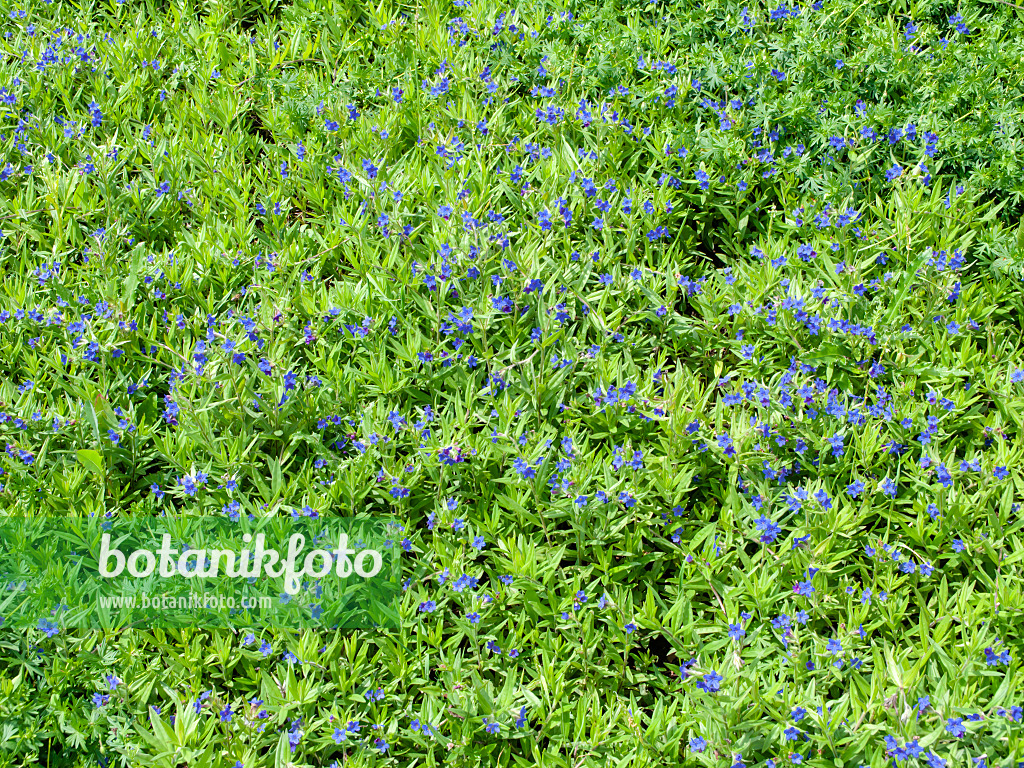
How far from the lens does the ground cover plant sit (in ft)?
11.1

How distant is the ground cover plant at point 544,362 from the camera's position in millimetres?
3371

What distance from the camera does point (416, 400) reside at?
4172mm

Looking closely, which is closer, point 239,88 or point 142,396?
point 142,396

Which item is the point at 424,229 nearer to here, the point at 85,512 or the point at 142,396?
the point at 142,396

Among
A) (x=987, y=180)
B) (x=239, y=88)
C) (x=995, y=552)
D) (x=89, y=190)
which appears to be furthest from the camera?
(x=239, y=88)

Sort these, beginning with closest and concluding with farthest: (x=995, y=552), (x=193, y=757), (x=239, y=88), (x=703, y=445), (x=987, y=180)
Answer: (x=193, y=757)
(x=995, y=552)
(x=703, y=445)
(x=987, y=180)
(x=239, y=88)

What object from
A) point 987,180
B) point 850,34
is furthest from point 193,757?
point 850,34

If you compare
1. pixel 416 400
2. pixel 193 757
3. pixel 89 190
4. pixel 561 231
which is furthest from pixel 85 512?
pixel 561 231

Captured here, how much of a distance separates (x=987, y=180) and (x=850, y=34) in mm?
1212

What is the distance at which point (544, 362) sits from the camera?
4094 millimetres

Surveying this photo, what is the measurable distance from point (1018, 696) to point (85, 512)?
3645 millimetres

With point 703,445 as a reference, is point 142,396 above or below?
below

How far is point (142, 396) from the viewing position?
4.20 m

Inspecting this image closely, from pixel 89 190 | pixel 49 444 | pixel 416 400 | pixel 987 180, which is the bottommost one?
pixel 49 444
